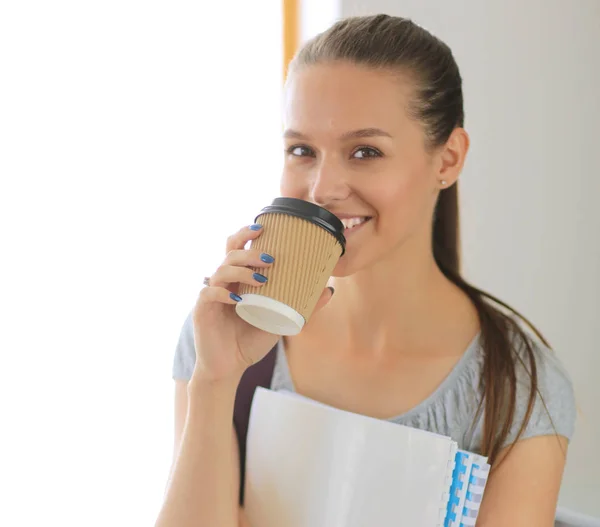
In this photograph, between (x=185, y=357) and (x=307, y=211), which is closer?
(x=307, y=211)

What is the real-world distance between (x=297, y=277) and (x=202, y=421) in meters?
0.29

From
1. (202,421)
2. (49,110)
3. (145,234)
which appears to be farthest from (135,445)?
(49,110)

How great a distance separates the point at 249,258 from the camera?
2.37 ft

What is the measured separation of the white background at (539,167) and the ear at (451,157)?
627 millimetres

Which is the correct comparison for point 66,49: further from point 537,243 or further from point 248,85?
point 537,243

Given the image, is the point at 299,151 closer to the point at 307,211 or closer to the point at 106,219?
the point at 307,211

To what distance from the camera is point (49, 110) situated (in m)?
1.16

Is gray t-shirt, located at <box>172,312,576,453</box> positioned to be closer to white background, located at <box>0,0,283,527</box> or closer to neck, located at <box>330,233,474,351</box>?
neck, located at <box>330,233,474,351</box>

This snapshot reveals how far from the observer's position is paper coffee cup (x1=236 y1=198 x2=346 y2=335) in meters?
0.70

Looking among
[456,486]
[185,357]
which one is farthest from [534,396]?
[185,357]

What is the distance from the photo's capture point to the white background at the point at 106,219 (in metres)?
1.16

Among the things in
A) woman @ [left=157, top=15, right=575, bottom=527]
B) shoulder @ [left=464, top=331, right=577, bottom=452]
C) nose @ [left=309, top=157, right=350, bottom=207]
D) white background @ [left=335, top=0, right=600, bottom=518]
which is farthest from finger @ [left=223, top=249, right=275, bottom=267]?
white background @ [left=335, top=0, right=600, bottom=518]

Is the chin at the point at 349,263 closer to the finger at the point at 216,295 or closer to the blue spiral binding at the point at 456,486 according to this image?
the finger at the point at 216,295

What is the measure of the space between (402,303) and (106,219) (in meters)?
0.60
